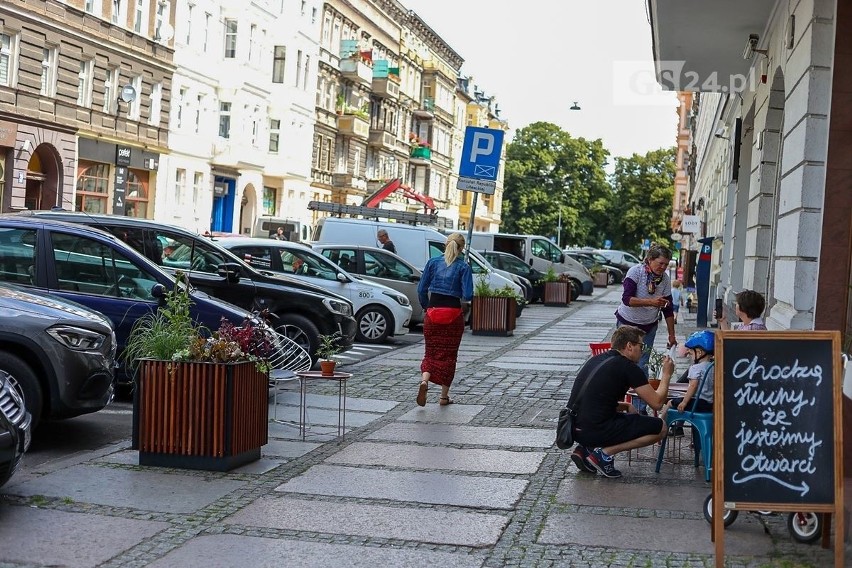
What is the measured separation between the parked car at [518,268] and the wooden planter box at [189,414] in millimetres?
25809

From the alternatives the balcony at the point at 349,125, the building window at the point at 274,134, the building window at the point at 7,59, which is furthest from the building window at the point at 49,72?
the balcony at the point at 349,125

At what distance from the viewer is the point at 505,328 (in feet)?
74.0

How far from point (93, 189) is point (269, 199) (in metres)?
16.8

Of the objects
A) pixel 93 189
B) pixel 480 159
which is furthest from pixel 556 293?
pixel 480 159

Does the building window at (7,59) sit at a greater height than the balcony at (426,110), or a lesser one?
lesser

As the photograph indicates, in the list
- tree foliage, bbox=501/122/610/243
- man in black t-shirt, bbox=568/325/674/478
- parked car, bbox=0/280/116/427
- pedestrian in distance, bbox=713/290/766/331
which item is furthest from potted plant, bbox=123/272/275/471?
tree foliage, bbox=501/122/610/243

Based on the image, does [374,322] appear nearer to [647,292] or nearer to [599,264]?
[647,292]

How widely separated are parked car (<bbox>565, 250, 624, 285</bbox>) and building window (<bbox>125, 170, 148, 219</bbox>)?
20.1 meters

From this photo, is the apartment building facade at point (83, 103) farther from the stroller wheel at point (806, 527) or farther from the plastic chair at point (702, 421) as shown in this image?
the stroller wheel at point (806, 527)

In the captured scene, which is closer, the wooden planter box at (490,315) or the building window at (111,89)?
the wooden planter box at (490,315)

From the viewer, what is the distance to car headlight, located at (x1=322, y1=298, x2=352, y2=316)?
15.4m

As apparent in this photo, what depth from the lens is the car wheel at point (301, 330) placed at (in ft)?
49.7

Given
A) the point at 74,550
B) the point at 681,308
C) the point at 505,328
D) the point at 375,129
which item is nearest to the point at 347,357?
the point at 505,328

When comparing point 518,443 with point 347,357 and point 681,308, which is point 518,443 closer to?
point 347,357
